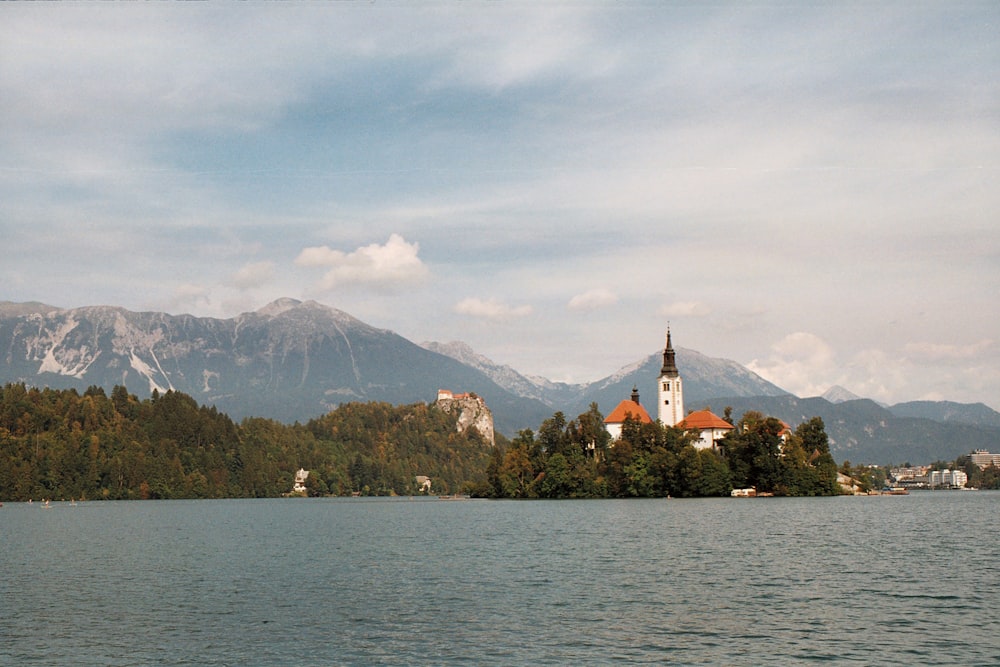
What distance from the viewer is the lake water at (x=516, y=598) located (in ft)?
123

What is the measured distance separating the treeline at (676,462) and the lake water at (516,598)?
79.1m

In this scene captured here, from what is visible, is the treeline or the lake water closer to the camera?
the lake water

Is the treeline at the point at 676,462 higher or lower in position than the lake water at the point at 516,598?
higher

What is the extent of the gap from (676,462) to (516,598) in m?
132

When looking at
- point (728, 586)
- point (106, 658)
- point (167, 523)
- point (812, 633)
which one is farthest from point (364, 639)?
point (167, 523)

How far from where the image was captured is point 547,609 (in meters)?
46.9

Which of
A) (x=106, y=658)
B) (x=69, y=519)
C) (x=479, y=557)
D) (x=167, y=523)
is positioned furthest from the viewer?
(x=69, y=519)

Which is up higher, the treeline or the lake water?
the treeline

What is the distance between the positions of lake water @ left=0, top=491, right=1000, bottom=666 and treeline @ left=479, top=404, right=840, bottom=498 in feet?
260

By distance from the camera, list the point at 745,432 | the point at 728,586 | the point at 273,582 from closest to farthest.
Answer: the point at 728,586 → the point at 273,582 → the point at 745,432

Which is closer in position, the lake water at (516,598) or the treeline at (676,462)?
the lake water at (516,598)

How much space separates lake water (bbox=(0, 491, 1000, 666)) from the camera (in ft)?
123

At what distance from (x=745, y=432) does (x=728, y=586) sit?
422 ft

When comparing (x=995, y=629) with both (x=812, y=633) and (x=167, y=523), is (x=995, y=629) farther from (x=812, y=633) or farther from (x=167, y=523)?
(x=167, y=523)
